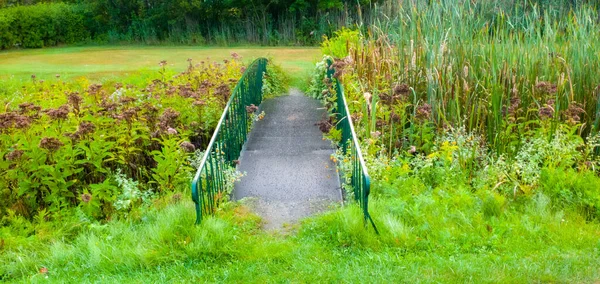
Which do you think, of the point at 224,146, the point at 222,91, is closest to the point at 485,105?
the point at 224,146

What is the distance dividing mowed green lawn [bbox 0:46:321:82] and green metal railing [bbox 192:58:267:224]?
3877 millimetres

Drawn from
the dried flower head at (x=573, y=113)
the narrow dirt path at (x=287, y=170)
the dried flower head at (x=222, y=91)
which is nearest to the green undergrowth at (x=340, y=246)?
the narrow dirt path at (x=287, y=170)

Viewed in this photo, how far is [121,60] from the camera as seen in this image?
18797mm

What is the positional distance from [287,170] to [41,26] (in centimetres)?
2248

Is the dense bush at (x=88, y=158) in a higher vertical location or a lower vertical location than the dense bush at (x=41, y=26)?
lower

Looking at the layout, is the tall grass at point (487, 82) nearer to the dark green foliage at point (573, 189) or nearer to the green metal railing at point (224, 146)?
the dark green foliage at point (573, 189)

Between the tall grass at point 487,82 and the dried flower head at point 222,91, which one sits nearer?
the tall grass at point 487,82

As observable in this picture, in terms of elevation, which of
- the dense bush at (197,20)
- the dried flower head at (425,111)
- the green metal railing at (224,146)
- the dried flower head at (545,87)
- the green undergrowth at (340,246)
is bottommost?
the green undergrowth at (340,246)

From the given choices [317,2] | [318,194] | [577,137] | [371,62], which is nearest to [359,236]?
[318,194]

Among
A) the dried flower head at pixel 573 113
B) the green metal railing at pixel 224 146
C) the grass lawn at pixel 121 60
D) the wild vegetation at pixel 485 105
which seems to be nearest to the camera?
the green metal railing at pixel 224 146

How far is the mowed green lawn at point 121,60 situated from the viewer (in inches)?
592

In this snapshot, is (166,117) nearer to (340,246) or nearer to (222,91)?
(222,91)

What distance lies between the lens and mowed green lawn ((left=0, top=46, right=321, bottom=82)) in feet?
49.4

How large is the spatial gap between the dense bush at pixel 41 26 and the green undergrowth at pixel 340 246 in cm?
2191
